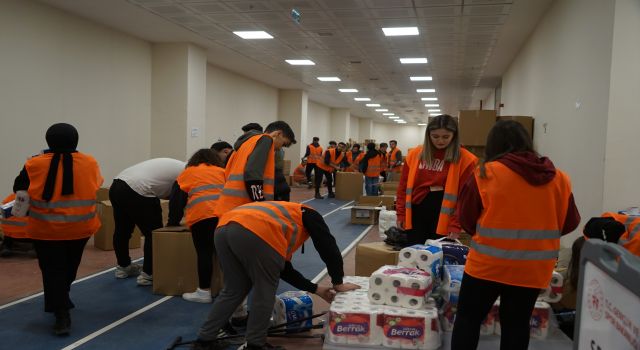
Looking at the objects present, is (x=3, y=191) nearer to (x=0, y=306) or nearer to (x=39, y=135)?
(x=39, y=135)

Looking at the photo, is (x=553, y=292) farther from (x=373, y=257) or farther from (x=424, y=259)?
(x=373, y=257)

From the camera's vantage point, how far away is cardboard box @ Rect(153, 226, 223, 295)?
4240mm

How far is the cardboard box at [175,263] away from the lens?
4240 mm

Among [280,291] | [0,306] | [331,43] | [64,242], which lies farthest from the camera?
[331,43]

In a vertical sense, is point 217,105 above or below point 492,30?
below

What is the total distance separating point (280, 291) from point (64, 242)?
1829 millimetres

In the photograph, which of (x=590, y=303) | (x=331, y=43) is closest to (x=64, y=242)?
(x=590, y=303)

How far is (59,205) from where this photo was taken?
340 centimetres

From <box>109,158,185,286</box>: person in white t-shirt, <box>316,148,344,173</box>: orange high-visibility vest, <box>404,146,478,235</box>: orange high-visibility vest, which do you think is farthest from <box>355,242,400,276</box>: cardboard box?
<box>316,148,344,173</box>: orange high-visibility vest

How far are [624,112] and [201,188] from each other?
3262mm

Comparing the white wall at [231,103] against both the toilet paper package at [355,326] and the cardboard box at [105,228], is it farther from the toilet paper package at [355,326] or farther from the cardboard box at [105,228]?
the toilet paper package at [355,326]

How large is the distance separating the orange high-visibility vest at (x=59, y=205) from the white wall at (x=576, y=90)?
3813 millimetres

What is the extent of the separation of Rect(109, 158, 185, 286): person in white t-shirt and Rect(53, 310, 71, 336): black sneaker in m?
1.12

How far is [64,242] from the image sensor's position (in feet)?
11.4
